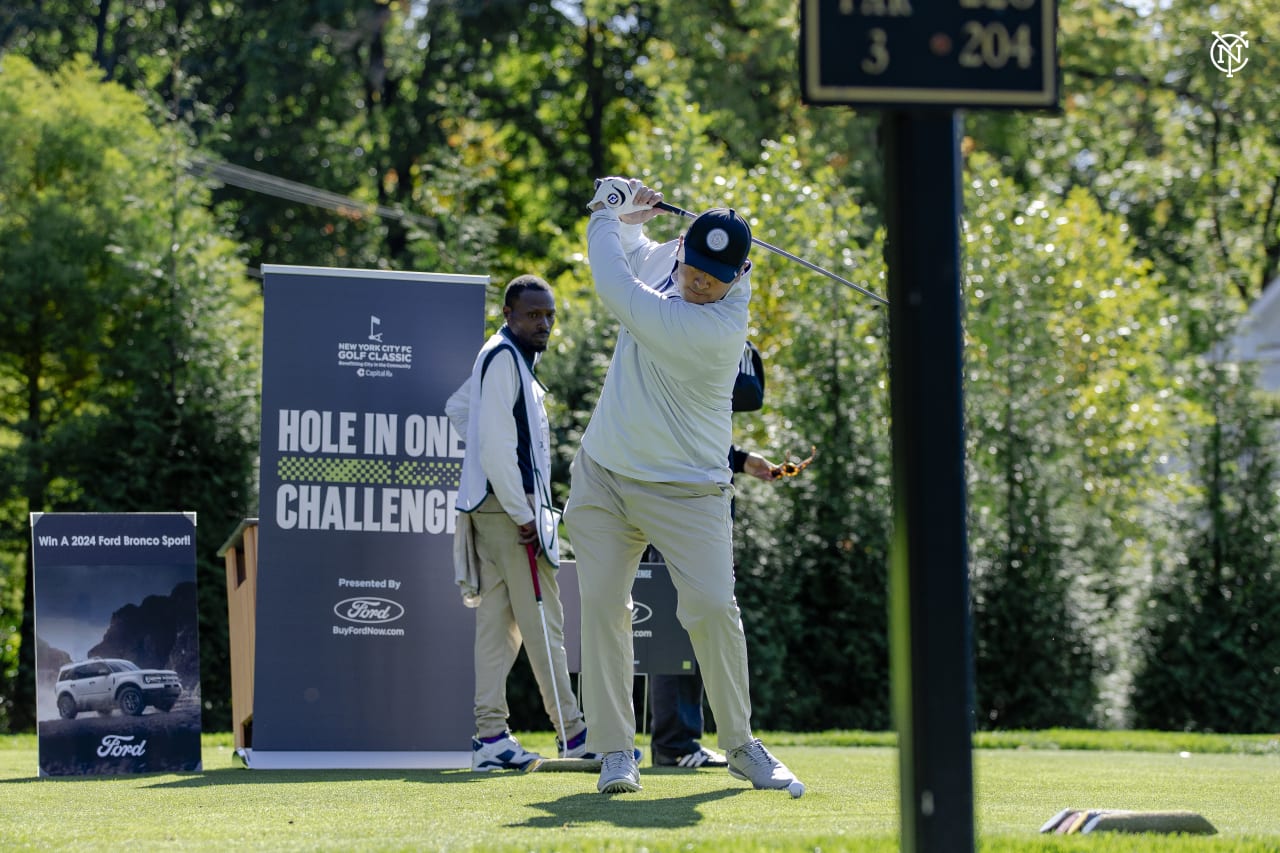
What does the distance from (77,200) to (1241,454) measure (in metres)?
10.9

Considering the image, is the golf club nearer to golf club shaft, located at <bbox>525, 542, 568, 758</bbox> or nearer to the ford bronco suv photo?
golf club shaft, located at <bbox>525, 542, 568, 758</bbox>

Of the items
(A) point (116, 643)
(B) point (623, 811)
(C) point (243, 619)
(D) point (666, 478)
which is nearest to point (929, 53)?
(D) point (666, 478)

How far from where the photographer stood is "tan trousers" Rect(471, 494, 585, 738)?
7.69 meters

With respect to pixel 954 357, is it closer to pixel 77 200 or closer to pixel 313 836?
pixel 313 836

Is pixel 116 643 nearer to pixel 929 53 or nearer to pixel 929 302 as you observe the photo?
pixel 929 302

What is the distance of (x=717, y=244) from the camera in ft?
19.1

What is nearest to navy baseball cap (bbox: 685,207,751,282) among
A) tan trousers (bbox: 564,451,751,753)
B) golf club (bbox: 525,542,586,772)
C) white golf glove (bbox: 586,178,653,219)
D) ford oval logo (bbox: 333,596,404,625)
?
white golf glove (bbox: 586,178,653,219)

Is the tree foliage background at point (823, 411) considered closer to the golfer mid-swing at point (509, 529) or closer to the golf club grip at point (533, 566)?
the golfer mid-swing at point (509, 529)

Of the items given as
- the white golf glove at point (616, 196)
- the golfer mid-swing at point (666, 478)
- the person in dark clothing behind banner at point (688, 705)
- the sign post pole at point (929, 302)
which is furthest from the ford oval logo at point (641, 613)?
the sign post pole at point (929, 302)

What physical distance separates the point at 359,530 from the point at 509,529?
2.72 feet

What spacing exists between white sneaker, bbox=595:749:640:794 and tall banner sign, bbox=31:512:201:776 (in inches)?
95.4

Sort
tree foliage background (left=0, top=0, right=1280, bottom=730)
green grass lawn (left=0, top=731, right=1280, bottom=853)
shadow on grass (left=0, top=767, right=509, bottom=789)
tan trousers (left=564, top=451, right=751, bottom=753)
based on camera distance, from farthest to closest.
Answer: tree foliage background (left=0, top=0, right=1280, bottom=730) → shadow on grass (left=0, top=767, right=509, bottom=789) → tan trousers (left=564, top=451, right=751, bottom=753) → green grass lawn (left=0, top=731, right=1280, bottom=853)

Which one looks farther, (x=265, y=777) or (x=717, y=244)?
(x=265, y=777)

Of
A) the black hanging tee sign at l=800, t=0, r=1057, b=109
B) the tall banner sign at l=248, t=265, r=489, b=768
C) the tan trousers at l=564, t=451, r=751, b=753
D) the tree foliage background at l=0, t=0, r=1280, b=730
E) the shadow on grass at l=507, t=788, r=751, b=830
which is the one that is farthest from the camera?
the tree foliage background at l=0, t=0, r=1280, b=730
